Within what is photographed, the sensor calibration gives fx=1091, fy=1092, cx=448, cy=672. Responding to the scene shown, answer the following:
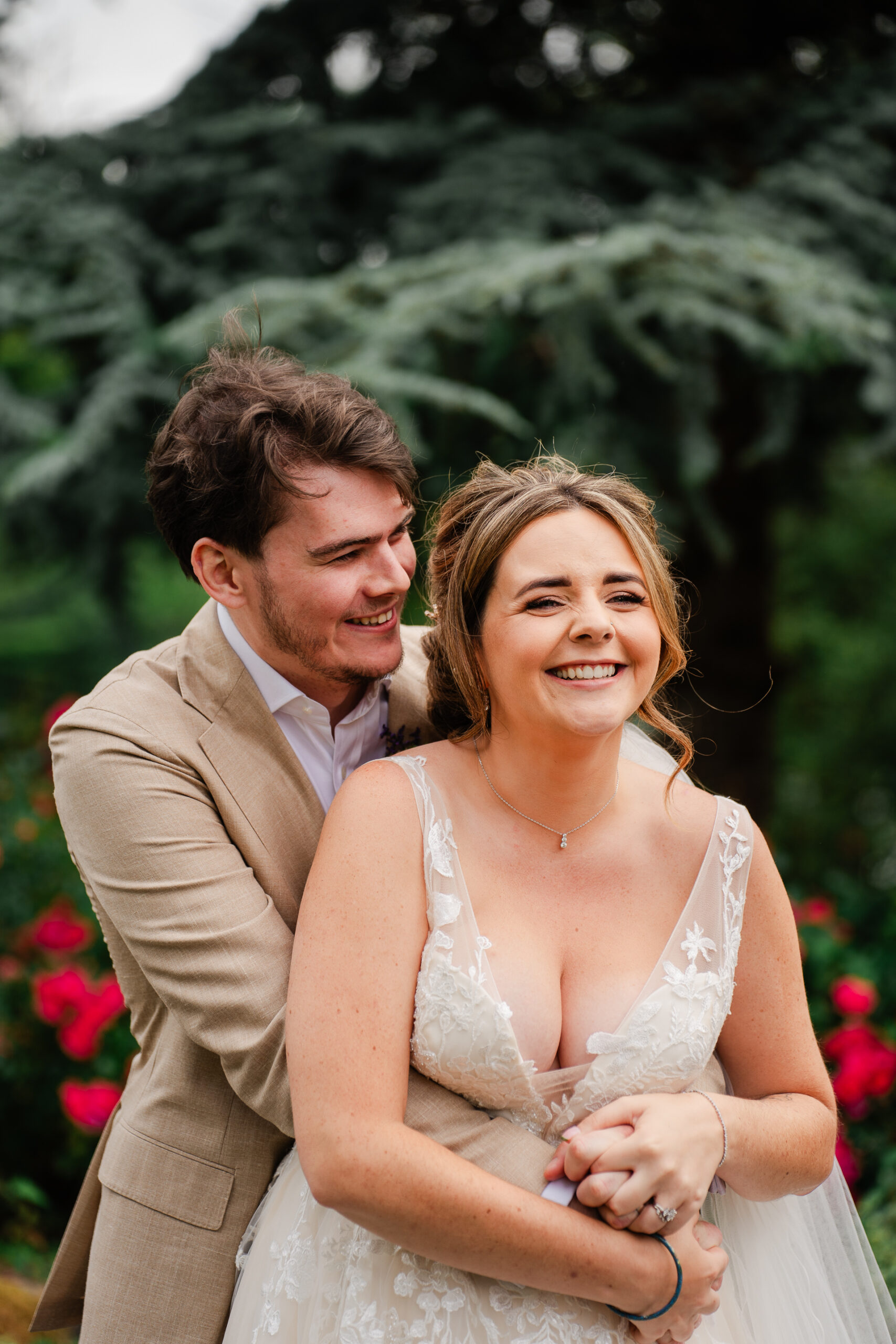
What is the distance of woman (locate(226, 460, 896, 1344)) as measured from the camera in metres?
1.81

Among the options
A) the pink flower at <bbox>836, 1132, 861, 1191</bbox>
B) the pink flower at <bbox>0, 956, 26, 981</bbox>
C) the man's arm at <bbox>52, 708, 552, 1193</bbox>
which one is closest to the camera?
the man's arm at <bbox>52, 708, 552, 1193</bbox>

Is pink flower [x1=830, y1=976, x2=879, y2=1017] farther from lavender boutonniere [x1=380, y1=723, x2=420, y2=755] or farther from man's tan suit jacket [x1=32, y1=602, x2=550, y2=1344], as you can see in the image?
man's tan suit jacket [x1=32, y1=602, x2=550, y2=1344]

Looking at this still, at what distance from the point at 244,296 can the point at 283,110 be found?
3.60ft

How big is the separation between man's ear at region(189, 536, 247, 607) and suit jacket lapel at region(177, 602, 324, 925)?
12 centimetres

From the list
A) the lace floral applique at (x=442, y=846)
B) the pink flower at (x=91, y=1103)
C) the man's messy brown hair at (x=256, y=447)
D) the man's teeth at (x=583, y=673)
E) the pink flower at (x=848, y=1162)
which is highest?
the man's messy brown hair at (x=256, y=447)

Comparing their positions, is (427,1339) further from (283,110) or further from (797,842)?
(797,842)

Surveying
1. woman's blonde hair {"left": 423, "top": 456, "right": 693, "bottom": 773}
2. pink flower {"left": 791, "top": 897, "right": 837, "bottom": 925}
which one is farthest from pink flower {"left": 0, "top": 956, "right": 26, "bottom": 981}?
pink flower {"left": 791, "top": 897, "right": 837, "bottom": 925}

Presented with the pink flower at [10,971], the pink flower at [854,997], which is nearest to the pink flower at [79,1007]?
the pink flower at [10,971]

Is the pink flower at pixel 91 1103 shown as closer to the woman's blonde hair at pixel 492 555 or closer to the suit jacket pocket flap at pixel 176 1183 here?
the suit jacket pocket flap at pixel 176 1183

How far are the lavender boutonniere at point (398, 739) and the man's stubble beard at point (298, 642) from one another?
0.22 metres

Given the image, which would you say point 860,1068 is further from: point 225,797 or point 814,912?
point 225,797

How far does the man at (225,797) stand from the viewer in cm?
197

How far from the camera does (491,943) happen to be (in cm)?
197

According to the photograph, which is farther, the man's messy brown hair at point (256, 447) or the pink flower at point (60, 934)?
the pink flower at point (60, 934)
